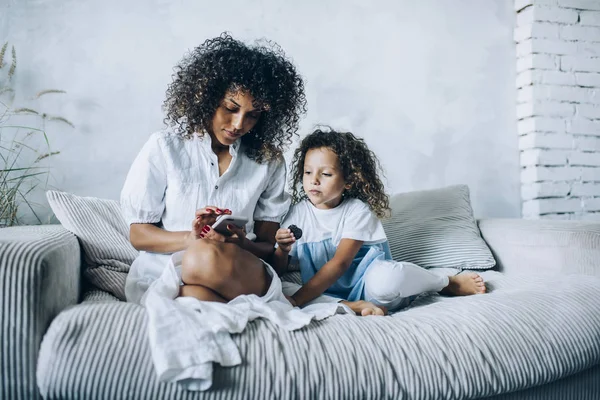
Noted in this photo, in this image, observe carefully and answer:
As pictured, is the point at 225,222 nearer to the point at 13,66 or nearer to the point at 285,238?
the point at 285,238

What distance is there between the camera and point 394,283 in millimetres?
1424

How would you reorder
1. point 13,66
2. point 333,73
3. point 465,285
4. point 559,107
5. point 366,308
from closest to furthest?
point 366,308
point 465,285
point 13,66
point 333,73
point 559,107

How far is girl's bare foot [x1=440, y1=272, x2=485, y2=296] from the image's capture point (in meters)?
1.55

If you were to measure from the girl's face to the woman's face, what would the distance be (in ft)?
0.96

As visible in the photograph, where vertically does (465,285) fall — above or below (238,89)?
below

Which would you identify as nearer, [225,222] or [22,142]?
[225,222]

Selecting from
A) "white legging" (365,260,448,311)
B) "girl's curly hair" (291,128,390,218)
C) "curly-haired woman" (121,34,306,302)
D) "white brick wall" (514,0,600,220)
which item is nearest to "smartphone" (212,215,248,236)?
"curly-haired woman" (121,34,306,302)

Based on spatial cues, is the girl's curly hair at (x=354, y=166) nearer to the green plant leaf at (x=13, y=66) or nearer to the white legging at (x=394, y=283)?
the white legging at (x=394, y=283)

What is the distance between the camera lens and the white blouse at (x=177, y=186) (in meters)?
1.41

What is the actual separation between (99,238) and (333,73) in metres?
1.42

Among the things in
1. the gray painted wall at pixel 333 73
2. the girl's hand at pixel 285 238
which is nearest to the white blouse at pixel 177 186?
the girl's hand at pixel 285 238

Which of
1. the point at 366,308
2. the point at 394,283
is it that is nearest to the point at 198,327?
the point at 366,308

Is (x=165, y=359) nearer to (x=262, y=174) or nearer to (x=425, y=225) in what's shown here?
(x=262, y=174)

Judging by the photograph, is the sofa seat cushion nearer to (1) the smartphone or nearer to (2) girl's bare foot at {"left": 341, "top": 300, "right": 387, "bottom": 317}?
(2) girl's bare foot at {"left": 341, "top": 300, "right": 387, "bottom": 317}
